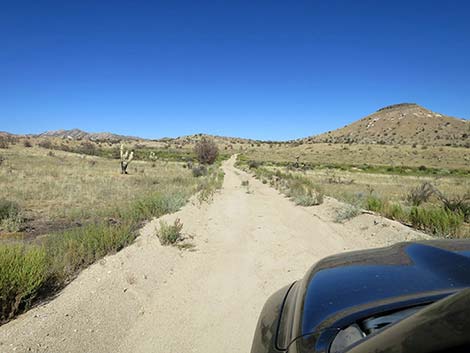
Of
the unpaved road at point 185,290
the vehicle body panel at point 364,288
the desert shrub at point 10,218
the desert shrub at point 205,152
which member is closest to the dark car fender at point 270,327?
the vehicle body panel at point 364,288

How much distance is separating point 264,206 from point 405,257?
11.6 metres

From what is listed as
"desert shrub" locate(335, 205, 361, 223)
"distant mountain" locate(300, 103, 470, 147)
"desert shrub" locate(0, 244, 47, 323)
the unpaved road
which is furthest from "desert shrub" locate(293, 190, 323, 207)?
"distant mountain" locate(300, 103, 470, 147)

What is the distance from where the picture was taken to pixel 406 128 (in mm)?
107750

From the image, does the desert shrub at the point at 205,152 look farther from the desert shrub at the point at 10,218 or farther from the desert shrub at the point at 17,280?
the desert shrub at the point at 17,280

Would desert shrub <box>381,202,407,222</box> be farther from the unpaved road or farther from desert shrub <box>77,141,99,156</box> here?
desert shrub <box>77,141,99,156</box>

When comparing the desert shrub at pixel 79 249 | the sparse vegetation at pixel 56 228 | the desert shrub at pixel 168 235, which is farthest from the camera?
the desert shrub at pixel 168 235

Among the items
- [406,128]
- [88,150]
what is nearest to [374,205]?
[88,150]

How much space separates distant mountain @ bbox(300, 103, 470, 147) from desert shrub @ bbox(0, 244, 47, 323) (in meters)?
94.2

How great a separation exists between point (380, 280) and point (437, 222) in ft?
25.4

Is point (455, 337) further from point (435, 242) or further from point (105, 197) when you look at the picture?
point (105, 197)

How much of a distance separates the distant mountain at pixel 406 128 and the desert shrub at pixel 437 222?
8583 centimetres

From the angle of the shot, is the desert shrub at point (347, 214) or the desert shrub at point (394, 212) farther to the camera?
the desert shrub at point (347, 214)

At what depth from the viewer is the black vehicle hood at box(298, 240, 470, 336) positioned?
1.87 metres

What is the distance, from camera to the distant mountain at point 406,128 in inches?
3600
